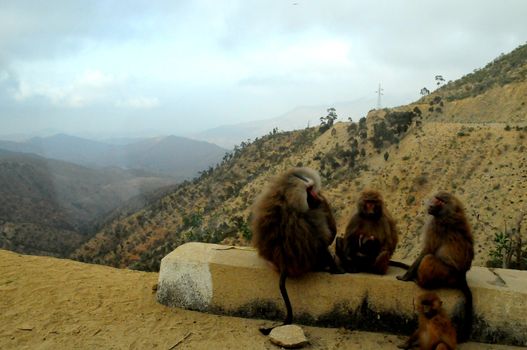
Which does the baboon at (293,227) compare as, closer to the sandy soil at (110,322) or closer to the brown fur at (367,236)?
the brown fur at (367,236)

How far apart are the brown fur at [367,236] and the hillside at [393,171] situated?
15.6m

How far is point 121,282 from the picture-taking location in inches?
279

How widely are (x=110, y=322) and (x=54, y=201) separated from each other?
2712 inches

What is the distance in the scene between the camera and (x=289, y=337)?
5.28 m

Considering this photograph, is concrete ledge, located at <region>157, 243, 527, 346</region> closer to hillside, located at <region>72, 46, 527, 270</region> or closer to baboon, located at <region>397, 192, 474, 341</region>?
baboon, located at <region>397, 192, 474, 341</region>

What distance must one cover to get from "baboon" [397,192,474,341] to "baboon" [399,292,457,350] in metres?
0.51

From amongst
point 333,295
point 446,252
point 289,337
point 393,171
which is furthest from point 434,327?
point 393,171

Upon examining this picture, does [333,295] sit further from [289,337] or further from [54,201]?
[54,201]

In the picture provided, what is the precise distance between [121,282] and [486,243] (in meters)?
18.4

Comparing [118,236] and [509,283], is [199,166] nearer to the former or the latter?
[118,236]

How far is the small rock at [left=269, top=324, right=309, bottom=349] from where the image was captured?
520cm

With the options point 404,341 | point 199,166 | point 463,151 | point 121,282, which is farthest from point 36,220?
point 199,166

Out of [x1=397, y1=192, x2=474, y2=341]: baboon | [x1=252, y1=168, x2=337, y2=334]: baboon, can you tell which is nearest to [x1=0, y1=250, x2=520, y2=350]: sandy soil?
[x1=252, y1=168, x2=337, y2=334]: baboon

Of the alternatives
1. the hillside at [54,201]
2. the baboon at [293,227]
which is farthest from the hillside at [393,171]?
the baboon at [293,227]
